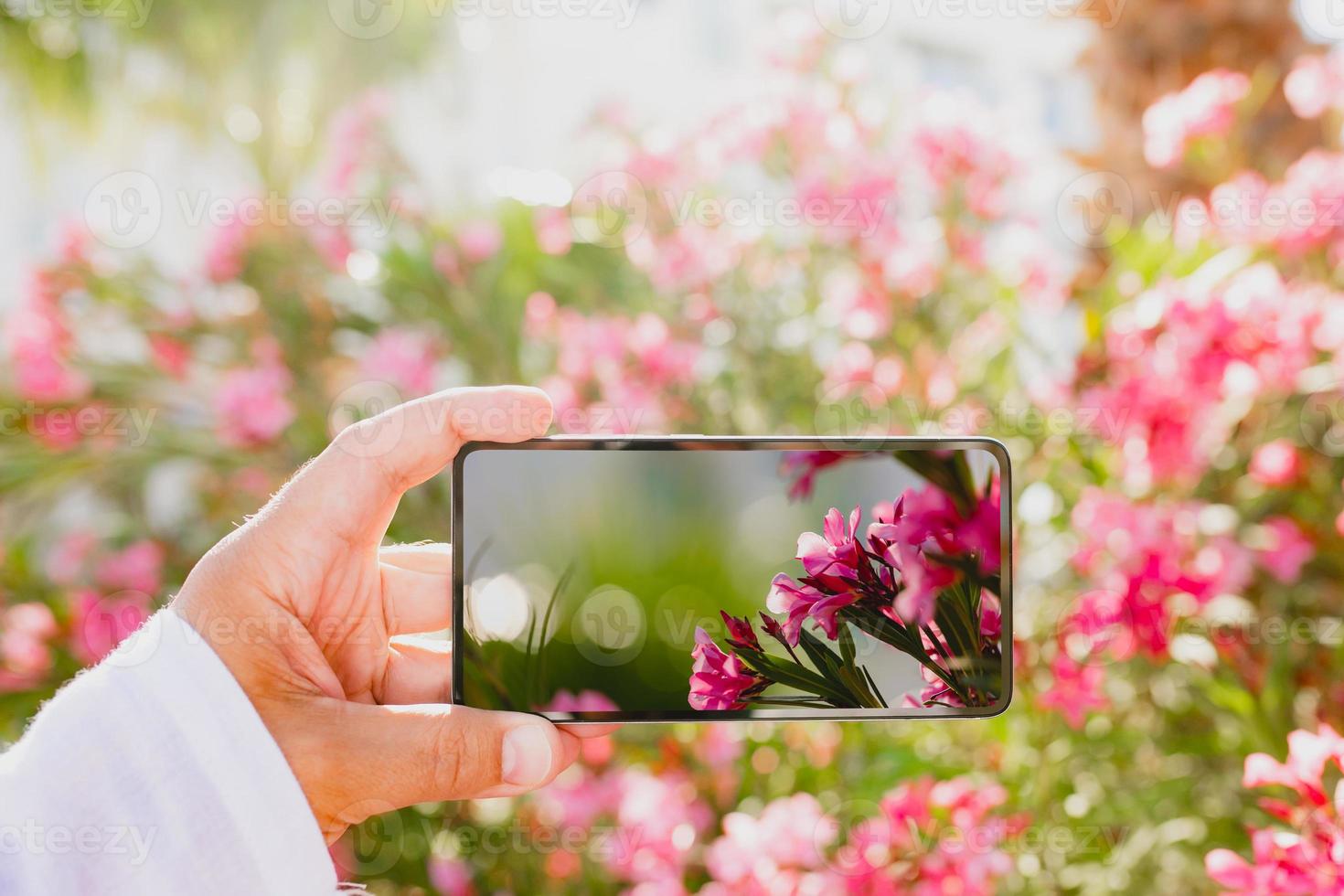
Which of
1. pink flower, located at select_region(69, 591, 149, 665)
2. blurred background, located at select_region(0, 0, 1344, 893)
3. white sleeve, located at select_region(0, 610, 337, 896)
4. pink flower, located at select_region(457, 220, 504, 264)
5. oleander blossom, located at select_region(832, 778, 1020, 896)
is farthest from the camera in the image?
pink flower, located at select_region(457, 220, 504, 264)

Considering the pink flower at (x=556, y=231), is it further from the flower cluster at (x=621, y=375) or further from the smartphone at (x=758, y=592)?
the smartphone at (x=758, y=592)

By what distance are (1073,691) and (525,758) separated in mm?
615

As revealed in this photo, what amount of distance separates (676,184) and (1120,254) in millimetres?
577

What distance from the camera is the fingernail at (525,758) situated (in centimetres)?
55

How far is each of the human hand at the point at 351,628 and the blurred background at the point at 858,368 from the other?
368 mm

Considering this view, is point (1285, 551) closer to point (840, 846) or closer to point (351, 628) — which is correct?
point (840, 846)

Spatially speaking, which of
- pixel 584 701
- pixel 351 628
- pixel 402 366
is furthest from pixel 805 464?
pixel 402 366

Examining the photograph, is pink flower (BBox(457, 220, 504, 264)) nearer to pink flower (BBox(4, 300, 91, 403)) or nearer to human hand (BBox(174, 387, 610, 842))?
pink flower (BBox(4, 300, 91, 403))

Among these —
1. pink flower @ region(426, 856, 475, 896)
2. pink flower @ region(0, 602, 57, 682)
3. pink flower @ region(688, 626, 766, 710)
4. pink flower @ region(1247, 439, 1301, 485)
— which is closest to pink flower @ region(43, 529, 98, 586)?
pink flower @ region(0, 602, 57, 682)

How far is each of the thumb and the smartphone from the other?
1.3 inches

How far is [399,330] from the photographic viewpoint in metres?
1.31

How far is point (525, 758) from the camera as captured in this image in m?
0.55

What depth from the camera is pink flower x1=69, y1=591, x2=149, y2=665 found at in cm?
117

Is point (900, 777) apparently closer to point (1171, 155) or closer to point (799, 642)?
point (799, 642)
